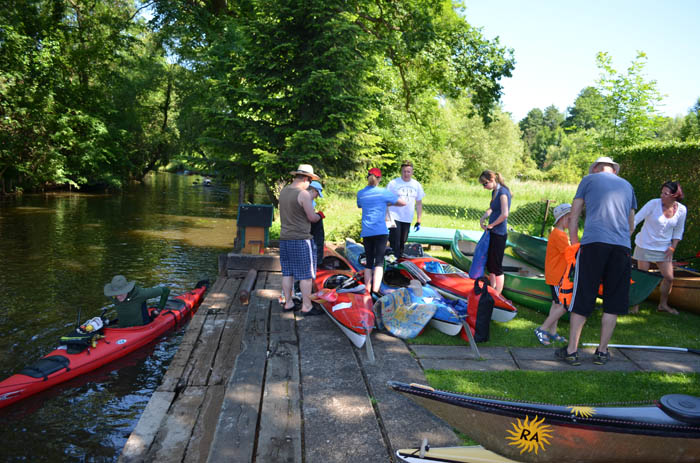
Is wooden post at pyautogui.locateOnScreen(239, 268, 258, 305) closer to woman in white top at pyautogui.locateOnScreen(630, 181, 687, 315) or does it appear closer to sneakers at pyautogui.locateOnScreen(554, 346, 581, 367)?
sneakers at pyautogui.locateOnScreen(554, 346, 581, 367)

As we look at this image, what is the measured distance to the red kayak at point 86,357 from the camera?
17.1ft

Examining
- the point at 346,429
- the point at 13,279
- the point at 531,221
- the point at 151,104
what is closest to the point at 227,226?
the point at 13,279

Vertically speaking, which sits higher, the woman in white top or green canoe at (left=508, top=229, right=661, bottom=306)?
the woman in white top

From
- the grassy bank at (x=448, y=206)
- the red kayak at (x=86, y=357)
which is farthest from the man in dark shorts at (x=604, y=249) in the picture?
the grassy bank at (x=448, y=206)

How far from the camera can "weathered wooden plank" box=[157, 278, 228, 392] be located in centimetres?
528

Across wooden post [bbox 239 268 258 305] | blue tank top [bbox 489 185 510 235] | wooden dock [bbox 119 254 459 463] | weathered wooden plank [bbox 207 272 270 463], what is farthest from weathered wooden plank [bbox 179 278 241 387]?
blue tank top [bbox 489 185 510 235]

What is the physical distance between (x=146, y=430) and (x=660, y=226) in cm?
697

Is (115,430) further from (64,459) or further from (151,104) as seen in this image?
(151,104)

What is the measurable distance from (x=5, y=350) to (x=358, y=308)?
17.6 feet

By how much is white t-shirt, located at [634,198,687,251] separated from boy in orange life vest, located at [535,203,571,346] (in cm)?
176

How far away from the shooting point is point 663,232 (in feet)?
20.7

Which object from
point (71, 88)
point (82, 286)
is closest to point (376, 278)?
point (82, 286)

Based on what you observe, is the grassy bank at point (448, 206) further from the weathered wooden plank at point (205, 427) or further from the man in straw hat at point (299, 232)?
the weathered wooden plank at point (205, 427)

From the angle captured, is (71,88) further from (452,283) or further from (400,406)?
(400,406)
